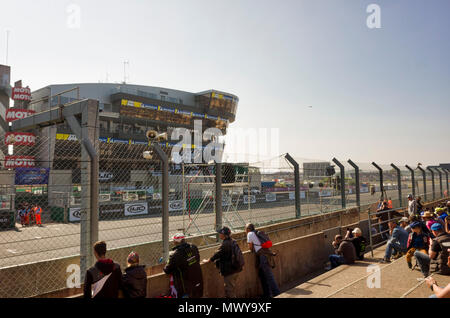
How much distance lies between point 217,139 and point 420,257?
50.6 metres

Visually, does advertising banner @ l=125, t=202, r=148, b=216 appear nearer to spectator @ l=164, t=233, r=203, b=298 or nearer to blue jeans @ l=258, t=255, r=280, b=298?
blue jeans @ l=258, t=255, r=280, b=298

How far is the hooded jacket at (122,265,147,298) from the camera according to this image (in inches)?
146

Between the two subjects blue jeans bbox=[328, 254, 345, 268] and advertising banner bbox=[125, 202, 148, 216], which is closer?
blue jeans bbox=[328, 254, 345, 268]

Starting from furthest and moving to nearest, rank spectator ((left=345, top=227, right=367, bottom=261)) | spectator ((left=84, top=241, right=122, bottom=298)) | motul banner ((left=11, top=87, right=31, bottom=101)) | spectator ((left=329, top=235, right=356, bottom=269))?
motul banner ((left=11, top=87, right=31, bottom=101)) < spectator ((left=345, top=227, right=367, bottom=261)) < spectator ((left=329, top=235, right=356, bottom=269)) < spectator ((left=84, top=241, right=122, bottom=298))

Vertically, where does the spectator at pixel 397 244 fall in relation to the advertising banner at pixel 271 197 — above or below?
below

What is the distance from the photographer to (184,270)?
4367 mm

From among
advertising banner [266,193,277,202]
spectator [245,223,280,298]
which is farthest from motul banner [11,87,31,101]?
spectator [245,223,280,298]

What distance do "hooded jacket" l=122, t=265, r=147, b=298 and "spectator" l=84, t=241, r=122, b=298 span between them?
0.12 meters

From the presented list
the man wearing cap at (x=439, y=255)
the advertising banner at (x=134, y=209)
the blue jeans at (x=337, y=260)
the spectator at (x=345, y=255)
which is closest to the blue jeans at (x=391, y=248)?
the spectator at (x=345, y=255)

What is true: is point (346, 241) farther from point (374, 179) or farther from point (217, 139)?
point (217, 139)

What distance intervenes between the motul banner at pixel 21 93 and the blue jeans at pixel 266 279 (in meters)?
35.2

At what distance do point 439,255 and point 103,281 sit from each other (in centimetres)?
600

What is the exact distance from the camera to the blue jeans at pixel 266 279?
5914 millimetres

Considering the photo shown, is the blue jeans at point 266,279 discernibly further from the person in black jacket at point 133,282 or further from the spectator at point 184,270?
the person in black jacket at point 133,282
